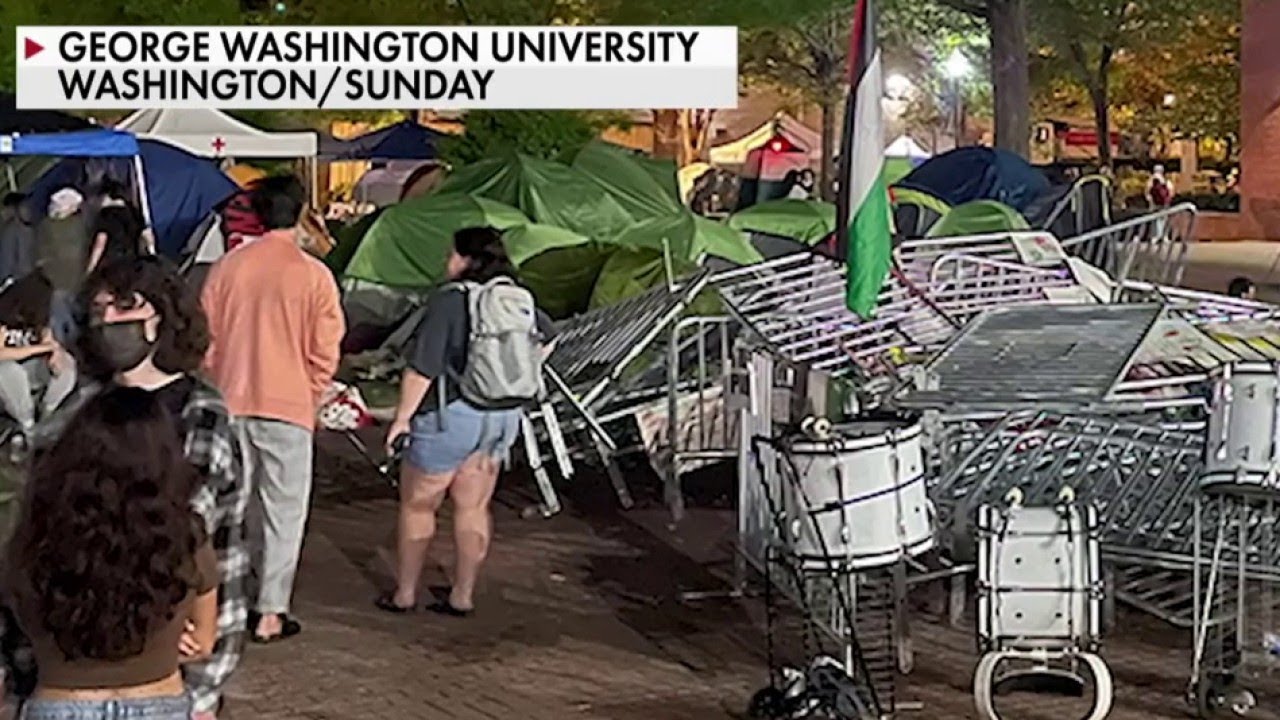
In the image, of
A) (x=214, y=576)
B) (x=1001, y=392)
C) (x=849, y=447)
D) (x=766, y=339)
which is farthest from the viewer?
(x=766, y=339)

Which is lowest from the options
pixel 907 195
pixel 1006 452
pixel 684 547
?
pixel 684 547

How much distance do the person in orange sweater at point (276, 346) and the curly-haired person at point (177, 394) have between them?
10.2 ft

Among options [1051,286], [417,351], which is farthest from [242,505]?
[1051,286]

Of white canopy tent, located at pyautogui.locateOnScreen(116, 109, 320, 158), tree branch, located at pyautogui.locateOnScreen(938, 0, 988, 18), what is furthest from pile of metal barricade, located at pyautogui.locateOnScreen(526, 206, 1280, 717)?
tree branch, located at pyautogui.locateOnScreen(938, 0, 988, 18)

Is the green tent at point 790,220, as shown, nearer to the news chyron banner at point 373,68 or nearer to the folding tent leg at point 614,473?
the folding tent leg at point 614,473

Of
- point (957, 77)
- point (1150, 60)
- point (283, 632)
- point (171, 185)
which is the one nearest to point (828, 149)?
point (957, 77)

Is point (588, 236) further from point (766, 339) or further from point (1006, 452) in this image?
point (1006, 452)

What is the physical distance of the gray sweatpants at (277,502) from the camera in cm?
767

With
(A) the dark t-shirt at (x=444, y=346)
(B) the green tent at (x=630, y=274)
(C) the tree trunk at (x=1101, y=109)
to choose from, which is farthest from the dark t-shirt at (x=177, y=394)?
(C) the tree trunk at (x=1101, y=109)

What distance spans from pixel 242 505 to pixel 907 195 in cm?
1407

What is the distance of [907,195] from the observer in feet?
58.1

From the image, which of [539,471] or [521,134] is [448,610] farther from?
[521,134]

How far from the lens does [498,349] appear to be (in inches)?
316

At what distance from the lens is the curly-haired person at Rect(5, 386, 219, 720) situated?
3.38 meters
